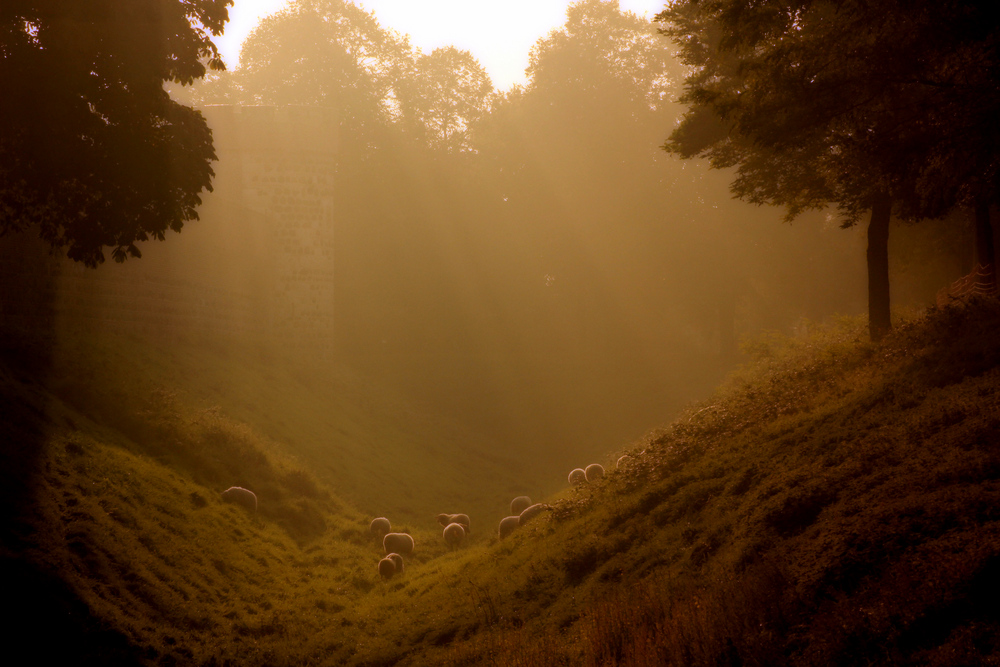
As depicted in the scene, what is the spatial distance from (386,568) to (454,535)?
2320mm

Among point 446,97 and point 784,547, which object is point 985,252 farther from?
point 446,97

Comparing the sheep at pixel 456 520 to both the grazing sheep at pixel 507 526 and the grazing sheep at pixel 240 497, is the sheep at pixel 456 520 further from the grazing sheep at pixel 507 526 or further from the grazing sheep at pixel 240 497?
the grazing sheep at pixel 240 497

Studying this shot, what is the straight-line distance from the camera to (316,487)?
53.2 feet

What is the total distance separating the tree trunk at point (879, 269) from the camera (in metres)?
15.0

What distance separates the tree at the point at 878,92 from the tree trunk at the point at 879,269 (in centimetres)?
158

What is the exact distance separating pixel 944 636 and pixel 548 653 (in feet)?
11.4

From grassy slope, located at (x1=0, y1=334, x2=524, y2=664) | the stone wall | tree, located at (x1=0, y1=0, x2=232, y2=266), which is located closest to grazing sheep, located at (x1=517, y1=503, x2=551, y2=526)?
grassy slope, located at (x1=0, y1=334, x2=524, y2=664)

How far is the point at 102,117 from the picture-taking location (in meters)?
10.4

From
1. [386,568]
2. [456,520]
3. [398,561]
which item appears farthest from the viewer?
[456,520]

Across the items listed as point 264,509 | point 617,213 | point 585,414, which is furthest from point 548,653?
point 617,213

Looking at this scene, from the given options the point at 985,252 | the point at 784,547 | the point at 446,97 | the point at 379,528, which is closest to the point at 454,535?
the point at 379,528

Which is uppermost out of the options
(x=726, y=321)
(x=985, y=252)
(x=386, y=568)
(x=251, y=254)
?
(x=726, y=321)

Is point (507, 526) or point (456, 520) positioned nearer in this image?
point (507, 526)

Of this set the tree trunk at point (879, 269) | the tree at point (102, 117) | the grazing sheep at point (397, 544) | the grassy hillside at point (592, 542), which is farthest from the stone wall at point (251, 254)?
the tree trunk at point (879, 269)
